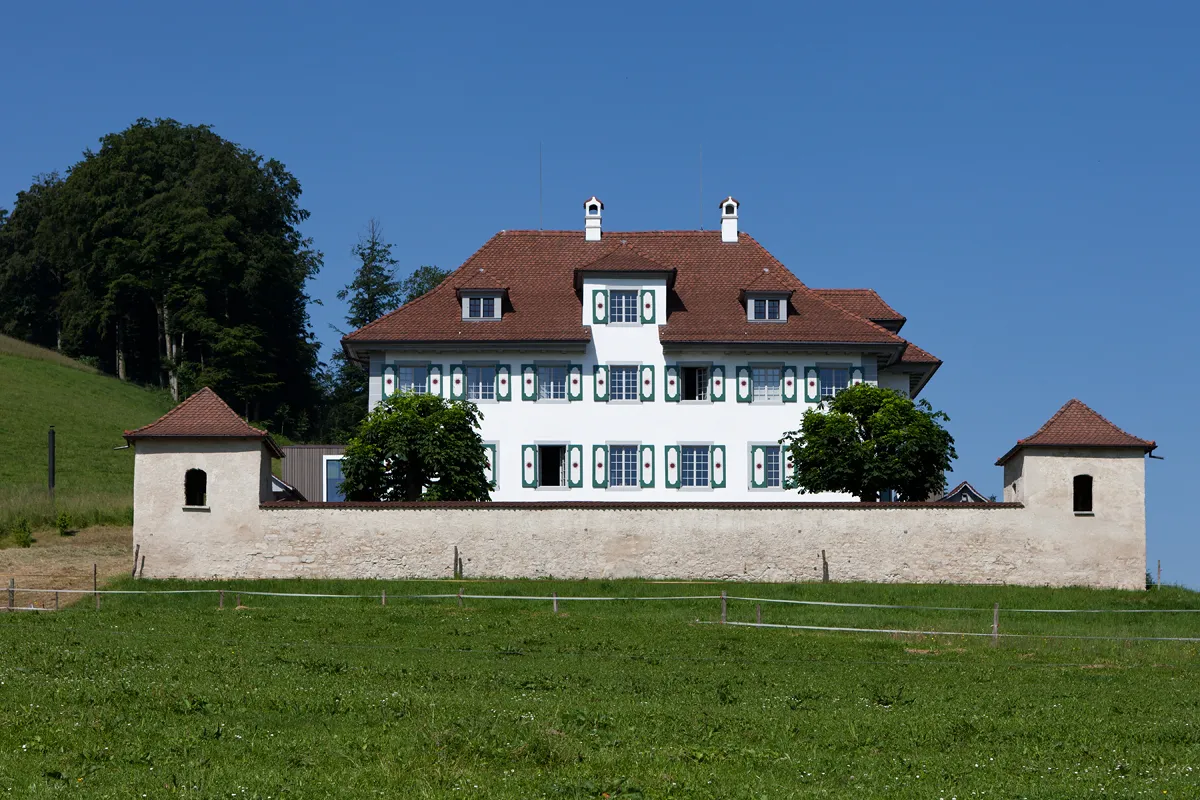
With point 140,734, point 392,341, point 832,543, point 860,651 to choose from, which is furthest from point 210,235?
point 140,734

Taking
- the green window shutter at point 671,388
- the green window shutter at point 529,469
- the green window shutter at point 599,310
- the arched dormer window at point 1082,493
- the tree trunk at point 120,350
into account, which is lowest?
the arched dormer window at point 1082,493

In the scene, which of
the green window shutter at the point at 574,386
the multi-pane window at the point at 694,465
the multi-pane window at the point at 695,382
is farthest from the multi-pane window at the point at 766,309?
the green window shutter at the point at 574,386

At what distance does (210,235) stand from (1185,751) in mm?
65771

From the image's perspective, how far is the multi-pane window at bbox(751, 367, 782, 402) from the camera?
51.2m

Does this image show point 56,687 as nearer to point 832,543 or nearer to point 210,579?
point 210,579

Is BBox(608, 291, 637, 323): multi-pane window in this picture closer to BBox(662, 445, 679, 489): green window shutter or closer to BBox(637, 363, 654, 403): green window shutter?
BBox(637, 363, 654, 403): green window shutter

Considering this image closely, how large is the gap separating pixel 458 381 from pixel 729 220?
1189 centimetres

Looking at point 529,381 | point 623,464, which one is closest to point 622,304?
point 529,381

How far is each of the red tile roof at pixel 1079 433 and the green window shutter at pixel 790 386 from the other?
11.0m

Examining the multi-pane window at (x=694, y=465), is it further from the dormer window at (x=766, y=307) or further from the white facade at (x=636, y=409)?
the dormer window at (x=766, y=307)

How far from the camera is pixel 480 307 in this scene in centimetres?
5184

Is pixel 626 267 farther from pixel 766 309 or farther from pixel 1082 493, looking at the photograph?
pixel 1082 493

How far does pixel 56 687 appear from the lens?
20062mm

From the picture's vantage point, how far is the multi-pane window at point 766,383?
5119cm
